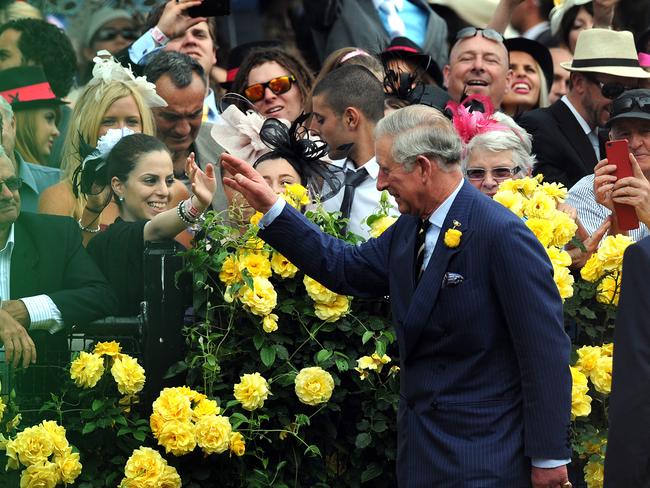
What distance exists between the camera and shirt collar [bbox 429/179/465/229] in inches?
175

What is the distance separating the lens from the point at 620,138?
20.8 ft

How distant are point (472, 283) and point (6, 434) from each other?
2.06m

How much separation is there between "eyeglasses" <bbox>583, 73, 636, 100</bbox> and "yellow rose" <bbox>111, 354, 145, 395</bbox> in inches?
147

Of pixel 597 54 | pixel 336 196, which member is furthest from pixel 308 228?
pixel 597 54

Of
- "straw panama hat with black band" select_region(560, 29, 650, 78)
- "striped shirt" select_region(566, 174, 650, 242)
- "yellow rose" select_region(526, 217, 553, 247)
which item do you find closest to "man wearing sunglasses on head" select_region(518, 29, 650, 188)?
"straw panama hat with black band" select_region(560, 29, 650, 78)

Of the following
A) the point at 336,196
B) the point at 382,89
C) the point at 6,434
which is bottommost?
the point at 6,434

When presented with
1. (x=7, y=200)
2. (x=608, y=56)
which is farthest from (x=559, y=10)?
(x=7, y=200)

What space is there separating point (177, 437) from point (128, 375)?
34 centimetres

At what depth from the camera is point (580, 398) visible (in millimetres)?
5086

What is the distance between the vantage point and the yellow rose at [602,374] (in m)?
5.19

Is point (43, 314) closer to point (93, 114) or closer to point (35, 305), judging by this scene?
point (35, 305)

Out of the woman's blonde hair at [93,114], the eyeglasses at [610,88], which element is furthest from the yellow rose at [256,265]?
the eyeglasses at [610,88]

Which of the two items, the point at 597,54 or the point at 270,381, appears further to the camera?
the point at 597,54

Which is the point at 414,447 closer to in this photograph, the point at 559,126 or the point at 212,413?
the point at 212,413
